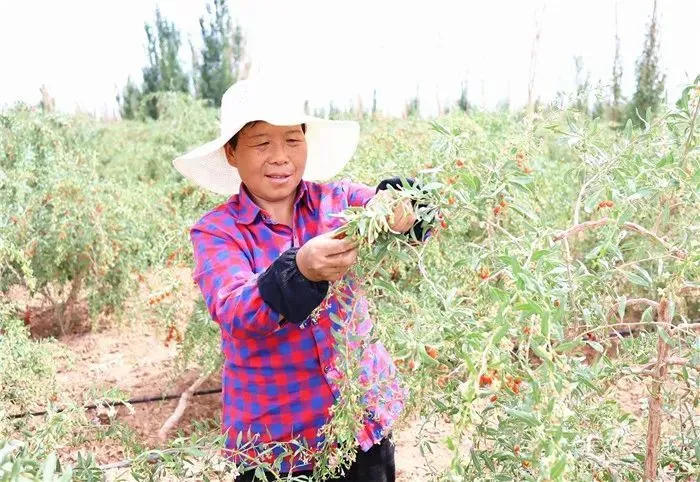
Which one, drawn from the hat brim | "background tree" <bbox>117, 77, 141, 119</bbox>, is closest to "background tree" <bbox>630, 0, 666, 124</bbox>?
the hat brim

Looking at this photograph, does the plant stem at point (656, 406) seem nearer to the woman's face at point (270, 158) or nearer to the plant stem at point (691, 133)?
the plant stem at point (691, 133)

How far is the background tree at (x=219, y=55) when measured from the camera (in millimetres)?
20797

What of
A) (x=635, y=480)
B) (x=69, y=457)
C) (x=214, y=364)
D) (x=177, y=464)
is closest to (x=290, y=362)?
(x=177, y=464)

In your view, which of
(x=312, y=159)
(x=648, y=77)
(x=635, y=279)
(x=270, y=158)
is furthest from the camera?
(x=648, y=77)

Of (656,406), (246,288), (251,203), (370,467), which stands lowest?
(370,467)

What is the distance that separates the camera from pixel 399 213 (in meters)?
1.18

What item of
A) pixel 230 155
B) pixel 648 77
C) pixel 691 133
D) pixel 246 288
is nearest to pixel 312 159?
pixel 230 155

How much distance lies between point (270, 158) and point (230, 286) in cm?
31

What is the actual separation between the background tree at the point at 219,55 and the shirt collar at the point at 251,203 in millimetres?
19501

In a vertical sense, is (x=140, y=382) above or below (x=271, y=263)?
below

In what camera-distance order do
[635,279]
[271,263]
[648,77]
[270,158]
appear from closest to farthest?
[635,279], [271,263], [270,158], [648,77]

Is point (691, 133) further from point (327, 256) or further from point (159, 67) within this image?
point (159, 67)

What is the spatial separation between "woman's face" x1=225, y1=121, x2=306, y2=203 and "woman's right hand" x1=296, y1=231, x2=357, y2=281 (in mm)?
391

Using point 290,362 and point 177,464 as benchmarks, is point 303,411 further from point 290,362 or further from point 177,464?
point 177,464
